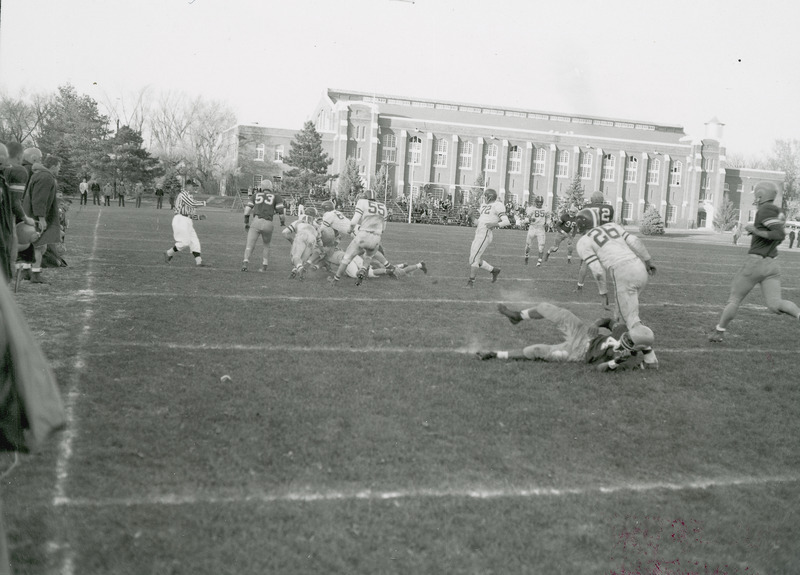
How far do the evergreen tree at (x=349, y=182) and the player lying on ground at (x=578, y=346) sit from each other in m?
62.1

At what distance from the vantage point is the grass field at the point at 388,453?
3.61 m

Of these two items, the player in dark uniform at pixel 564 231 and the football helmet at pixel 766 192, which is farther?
the player in dark uniform at pixel 564 231

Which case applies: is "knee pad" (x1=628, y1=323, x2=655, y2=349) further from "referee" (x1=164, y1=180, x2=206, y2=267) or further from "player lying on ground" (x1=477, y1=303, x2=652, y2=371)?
"referee" (x1=164, y1=180, x2=206, y2=267)

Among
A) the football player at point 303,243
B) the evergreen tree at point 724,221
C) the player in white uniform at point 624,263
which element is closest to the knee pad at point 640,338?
the player in white uniform at point 624,263

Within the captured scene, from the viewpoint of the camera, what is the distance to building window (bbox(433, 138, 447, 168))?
8675 cm

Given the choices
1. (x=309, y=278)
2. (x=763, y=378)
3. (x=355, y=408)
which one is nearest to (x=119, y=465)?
(x=355, y=408)

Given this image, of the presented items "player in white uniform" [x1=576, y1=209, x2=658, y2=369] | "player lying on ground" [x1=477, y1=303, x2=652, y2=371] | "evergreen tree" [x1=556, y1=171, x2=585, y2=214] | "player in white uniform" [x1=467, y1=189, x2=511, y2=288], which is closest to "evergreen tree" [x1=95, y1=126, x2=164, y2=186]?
"evergreen tree" [x1=556, y1=171, x2=585, y2=214]

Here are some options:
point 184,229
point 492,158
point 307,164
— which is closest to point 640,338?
point 184,229

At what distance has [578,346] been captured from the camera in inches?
308

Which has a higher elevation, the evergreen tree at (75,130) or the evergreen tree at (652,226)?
the evergreen tree at (75,130)

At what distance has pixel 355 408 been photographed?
5.89 m

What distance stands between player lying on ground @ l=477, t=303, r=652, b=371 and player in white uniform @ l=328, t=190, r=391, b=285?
20.3 feet

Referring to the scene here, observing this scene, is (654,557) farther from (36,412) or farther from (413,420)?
(36,412)

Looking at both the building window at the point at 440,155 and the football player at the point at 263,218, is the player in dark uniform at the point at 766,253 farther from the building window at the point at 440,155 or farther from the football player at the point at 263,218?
the building window at the point at 440,155
